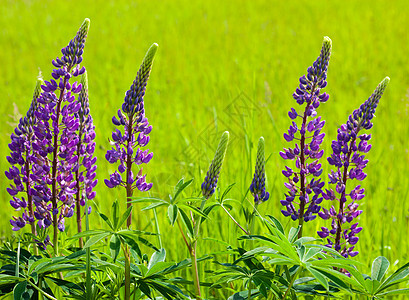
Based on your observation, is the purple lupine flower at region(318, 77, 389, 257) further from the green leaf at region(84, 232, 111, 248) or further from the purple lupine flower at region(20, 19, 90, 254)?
the purple lupine flower at region(20, 19, 90, 254)

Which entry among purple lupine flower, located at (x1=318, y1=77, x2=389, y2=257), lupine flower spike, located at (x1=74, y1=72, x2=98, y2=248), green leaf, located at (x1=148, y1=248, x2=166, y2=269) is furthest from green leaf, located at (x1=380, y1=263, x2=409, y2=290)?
lupine flower spike, located at (x1=74, y1=72, x2=98, y2=248)

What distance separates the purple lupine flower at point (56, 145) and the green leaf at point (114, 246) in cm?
37

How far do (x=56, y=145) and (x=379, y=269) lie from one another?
1.23 m

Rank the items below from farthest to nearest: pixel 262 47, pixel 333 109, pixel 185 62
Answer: pixel 262 47 < pixel 185 62 < pixel 333 109

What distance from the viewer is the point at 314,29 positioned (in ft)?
29.1

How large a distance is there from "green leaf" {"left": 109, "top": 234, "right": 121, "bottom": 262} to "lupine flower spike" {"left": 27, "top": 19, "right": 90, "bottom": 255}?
1.20 feet

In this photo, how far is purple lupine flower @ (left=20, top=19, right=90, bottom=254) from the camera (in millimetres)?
1852

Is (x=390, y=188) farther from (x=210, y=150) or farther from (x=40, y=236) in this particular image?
(x=40, y=236)

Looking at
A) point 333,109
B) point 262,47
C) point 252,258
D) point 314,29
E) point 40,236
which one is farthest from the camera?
point 314,29

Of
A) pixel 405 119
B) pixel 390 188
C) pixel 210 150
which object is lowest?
pixel 390 188

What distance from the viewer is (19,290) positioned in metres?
1.54

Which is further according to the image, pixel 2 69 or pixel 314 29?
pixel 314 29

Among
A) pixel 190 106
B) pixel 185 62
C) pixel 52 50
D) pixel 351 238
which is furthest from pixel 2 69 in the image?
pixel 351 238

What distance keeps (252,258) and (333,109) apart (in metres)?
4.03
